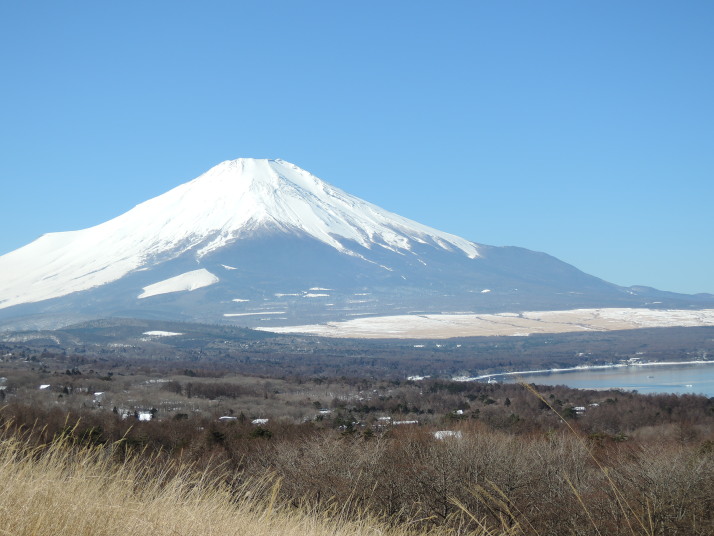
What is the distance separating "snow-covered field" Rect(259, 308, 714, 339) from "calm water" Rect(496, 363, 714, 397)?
49.4 m

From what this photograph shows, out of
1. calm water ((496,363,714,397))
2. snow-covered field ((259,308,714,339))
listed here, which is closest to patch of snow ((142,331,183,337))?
snow-covered field ((259,308,714,339))

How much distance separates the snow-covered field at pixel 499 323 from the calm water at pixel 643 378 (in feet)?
162

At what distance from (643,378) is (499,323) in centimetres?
8201

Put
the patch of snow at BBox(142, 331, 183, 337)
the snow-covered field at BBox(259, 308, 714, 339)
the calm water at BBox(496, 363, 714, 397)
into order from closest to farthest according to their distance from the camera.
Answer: the calm water at BBox(496, 363, 714, 397)
the patch of snow at BBox(142, 331, 183, 337)
the snow-covered field at BBox(259, 308, 714, 339)

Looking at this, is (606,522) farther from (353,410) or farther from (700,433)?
(353,410)

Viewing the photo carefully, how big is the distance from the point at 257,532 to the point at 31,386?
55.2 m

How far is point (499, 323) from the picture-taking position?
558ft

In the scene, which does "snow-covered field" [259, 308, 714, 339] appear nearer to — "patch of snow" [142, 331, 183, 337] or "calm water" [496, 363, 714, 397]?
"patch of snow" [142, 331, 183, 337]

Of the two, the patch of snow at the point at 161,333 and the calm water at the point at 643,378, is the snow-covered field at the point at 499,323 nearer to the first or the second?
the patch of snow at the point at 161,333

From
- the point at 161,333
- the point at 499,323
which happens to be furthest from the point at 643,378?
the point at 161,333

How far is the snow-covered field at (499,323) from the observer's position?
157250mm

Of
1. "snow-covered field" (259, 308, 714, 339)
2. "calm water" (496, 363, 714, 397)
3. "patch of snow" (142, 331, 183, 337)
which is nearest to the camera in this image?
"calm water" (496, 363, 714, 397)

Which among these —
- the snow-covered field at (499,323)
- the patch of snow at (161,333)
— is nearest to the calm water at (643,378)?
the snow-covered field at (499,323)

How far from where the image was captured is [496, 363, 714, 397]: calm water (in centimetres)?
7438
